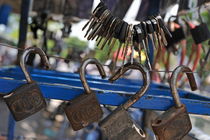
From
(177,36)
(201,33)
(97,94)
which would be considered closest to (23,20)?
(177,36)

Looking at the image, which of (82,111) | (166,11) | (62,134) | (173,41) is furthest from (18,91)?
(62,134)

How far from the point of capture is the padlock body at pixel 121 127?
595mm

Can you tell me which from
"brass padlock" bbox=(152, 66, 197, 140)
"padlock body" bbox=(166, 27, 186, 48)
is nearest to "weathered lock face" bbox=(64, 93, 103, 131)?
"brass padlock" bbox=(152, 66, 197, 140)

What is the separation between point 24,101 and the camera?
0.60 meters

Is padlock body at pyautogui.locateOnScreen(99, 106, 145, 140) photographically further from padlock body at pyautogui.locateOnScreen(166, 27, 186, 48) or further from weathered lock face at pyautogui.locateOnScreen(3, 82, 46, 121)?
padlock body at pyautogui.locateOnScreen(166, 27, 186, 48)

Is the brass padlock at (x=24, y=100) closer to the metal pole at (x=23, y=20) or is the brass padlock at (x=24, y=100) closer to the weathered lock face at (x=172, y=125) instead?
the weathered lock face at (x=172, y=125)

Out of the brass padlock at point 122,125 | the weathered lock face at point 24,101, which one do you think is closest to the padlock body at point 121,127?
the brass padlock at point 122,125

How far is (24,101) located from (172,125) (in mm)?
315

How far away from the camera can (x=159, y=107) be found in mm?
674

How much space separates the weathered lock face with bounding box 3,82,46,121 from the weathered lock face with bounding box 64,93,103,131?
2.6 inches

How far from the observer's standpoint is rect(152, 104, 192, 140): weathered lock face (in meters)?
0.60

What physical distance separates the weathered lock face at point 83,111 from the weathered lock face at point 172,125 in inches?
5.2

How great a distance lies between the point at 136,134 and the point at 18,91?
0.26 metres

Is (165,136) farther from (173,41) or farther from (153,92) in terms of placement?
(173,41)
